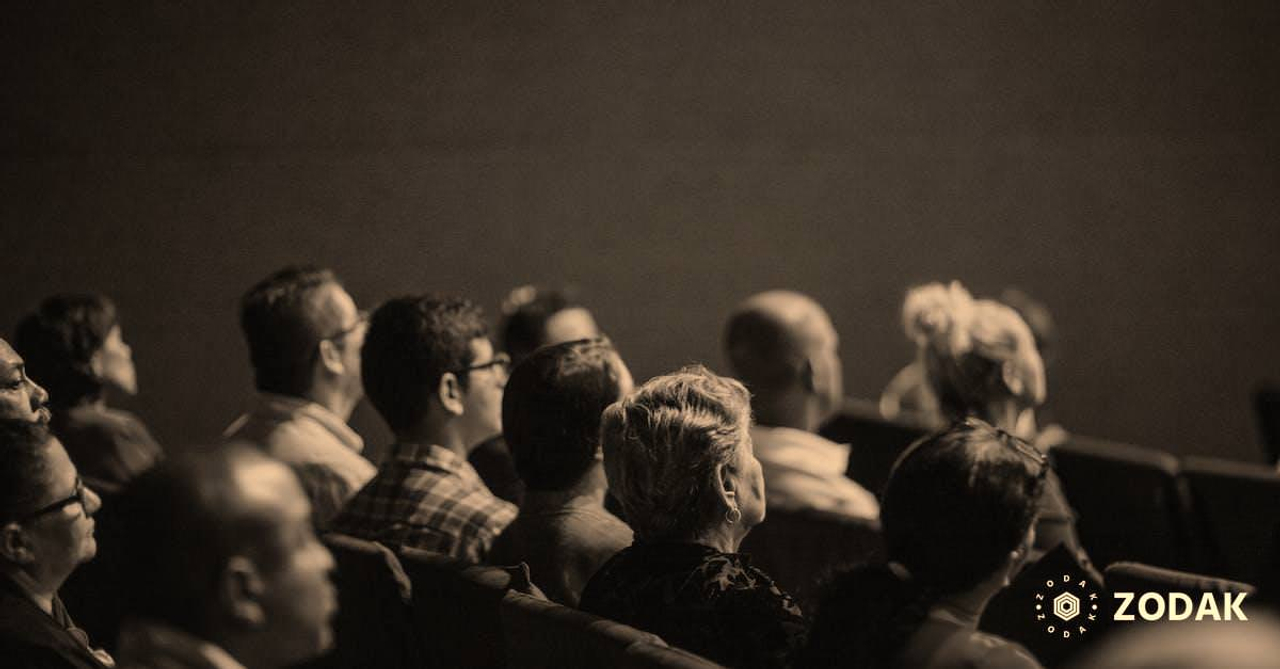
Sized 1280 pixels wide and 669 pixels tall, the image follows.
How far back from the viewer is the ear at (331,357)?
13.5 ft

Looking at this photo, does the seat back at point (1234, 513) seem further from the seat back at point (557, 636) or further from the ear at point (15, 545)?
the ear at point (15, 545)

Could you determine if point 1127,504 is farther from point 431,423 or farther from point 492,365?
point 431,423

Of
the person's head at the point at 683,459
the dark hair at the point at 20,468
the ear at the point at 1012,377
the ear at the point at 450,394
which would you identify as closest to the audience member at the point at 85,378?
the ear at the point at 450,394

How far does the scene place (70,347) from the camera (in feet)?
15.1

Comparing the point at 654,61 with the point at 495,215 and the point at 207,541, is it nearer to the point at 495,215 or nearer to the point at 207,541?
the point at 495,215

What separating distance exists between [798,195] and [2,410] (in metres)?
5.48

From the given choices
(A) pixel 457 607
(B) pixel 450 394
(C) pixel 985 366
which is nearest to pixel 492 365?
(B) pixel 450 394

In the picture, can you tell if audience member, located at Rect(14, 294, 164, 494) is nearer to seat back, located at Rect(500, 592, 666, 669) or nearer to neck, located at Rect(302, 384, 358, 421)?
neck, located at Rect(302, 384, 358, 421)

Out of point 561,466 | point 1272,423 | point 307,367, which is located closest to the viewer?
point 561,466

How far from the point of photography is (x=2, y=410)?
3.09 metres

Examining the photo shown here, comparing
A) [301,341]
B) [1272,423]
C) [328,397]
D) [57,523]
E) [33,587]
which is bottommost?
[33,587]

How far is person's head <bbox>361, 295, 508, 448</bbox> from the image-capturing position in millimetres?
3559

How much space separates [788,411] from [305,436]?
1378 mm

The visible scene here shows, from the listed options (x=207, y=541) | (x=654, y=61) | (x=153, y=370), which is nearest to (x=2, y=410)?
(x=207, y=541)
